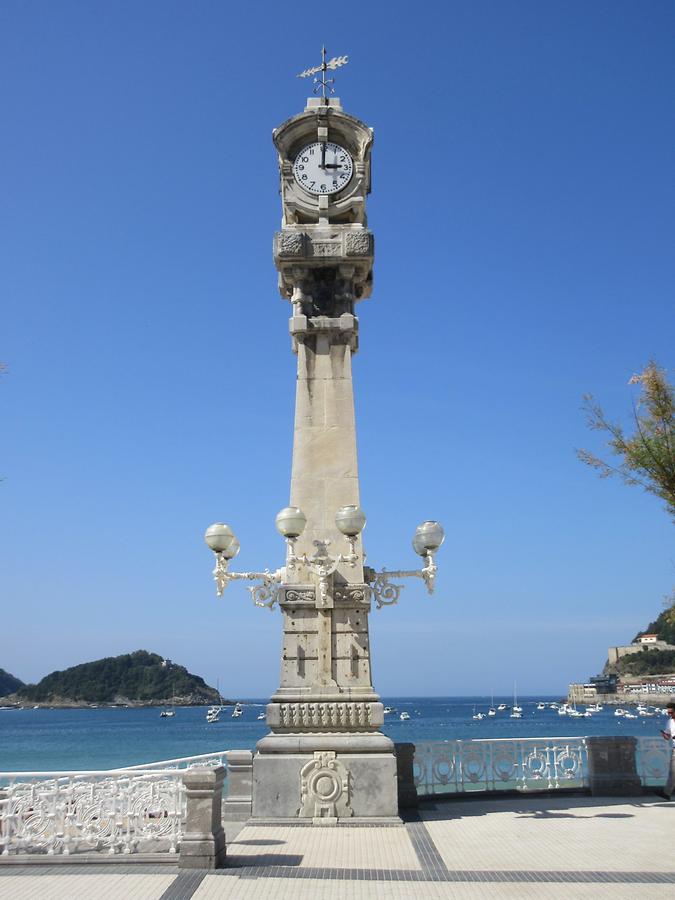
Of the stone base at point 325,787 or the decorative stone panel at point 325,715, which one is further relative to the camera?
the decorative stone panel at point 325,715

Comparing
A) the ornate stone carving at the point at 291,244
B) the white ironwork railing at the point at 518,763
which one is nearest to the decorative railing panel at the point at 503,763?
the white ironwork railing at the point at 518,763

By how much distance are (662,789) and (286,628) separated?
247 inches

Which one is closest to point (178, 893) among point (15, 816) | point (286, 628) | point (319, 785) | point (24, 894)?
point (24, 894)

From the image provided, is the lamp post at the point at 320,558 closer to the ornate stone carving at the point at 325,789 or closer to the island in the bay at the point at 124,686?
the ornate stone carving at the point at 325,789

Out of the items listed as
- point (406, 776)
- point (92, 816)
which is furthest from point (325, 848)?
point (406, 776)

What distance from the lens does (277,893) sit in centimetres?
657

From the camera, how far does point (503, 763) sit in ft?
38.5

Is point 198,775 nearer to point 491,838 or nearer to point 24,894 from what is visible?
point 24,894

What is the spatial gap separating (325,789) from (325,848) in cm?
151

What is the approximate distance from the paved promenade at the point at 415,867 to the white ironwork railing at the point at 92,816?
0.24 meters

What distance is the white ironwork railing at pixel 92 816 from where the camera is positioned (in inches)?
297

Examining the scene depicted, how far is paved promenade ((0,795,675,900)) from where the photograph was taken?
259 inches

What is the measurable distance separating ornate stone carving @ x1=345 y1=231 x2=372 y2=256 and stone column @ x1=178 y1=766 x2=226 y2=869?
7678mm

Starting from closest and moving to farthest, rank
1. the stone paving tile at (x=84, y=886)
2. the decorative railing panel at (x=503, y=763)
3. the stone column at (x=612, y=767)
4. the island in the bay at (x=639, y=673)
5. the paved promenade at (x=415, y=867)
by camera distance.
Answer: the stone paving tile at (x=84, y=886)
the paved promenade at (x=415, y=867)
the decorative railing panel at (x=503, y=763)
the stone column at (x=612, y=767)
the island in the bay at (x=639, y=673)
